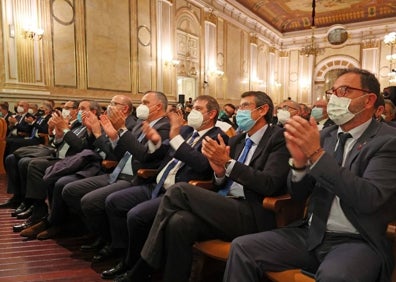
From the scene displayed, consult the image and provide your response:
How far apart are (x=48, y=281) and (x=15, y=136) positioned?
4.85 meters

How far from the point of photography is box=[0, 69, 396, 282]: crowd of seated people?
1477 mm

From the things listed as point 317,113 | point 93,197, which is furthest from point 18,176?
point 317,113

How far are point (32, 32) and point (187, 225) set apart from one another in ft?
22.0

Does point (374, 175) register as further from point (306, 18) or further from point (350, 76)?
point (306, 18)

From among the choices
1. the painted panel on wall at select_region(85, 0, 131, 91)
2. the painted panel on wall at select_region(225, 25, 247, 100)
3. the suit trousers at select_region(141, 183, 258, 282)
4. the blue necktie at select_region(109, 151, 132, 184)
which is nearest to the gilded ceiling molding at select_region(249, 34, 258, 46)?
the painted panel on wall at select_region(225, 25, 247, 100)

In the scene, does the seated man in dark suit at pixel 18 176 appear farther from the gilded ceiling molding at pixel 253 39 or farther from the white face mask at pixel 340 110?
the gilded ceiling molding at pixel 253 39

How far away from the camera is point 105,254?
273 centimetres

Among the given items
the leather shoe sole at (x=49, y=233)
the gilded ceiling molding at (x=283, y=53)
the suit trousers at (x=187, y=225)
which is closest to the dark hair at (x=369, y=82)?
the suit trousers at (x=187, y=225)

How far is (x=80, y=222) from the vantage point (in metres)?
3.49

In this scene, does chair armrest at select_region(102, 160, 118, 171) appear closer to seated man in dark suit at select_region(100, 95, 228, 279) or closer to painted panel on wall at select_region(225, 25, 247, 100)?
seated man in dark suit at select_region(100, 95, 228, 279)

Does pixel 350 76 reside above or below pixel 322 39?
below

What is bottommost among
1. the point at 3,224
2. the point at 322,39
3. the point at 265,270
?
the point at 3,224

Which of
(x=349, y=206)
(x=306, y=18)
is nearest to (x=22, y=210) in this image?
(x=349, y=206)

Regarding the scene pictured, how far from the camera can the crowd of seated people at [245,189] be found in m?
1.48
